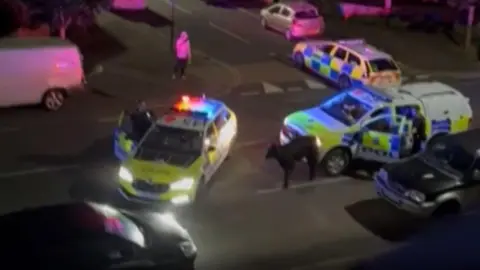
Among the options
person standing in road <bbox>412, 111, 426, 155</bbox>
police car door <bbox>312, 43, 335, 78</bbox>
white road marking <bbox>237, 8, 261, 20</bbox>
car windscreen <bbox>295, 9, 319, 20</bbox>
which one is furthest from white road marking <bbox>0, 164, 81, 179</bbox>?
white road marking <bbox>237, 8, 261, 20</bbox>

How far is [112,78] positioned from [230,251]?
12.0 m

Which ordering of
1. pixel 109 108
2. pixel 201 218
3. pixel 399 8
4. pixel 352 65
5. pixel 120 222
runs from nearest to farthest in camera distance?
1. pixel 120 222
2. pixel 201 218
3. pixel 109 108
4. pixel 352 65
5. pixel 399 8

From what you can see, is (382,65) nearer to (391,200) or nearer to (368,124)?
(368,124)

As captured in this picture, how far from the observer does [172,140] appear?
18.2 m

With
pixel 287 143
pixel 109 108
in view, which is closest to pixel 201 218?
pixel 287 143

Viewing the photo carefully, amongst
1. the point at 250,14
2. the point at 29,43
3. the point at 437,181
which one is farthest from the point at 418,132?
the point at 250,14

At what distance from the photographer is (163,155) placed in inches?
698

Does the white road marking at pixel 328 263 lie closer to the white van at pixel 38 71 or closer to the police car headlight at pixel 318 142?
the police car headlight at pixel 318 142

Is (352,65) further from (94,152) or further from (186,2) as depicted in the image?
(186,2)

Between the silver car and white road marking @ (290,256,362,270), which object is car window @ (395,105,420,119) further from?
the silver car

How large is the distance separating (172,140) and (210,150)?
805 mm

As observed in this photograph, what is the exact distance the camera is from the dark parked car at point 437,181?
17.0 meters

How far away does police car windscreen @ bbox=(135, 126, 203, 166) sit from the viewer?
17688mm

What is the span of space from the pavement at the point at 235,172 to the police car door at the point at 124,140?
46 centimetres
